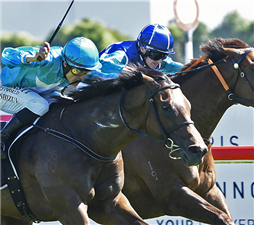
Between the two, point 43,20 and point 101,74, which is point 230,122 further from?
point 43,20

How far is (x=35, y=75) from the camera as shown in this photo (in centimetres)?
388

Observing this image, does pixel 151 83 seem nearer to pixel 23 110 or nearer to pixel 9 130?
pixel 23 110

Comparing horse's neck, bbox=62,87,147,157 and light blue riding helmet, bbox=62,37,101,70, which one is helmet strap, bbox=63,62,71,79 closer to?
light blue riding helmet, bbox=62,37,101,70

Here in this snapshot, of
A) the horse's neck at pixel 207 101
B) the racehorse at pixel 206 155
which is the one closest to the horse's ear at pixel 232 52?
the racehorse at pixel 206 155

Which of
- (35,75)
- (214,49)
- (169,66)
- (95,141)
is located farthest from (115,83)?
(169,66)

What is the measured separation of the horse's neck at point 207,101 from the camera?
168 inches

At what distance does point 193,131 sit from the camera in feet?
10.1

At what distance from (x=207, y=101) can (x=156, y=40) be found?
742mm

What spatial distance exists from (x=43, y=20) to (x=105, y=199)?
33827 mm

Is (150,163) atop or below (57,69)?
below

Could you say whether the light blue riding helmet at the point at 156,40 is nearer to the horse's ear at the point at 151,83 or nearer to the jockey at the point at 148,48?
the jockey at the point at 148,48

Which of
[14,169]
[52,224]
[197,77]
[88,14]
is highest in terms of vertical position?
[197,77]

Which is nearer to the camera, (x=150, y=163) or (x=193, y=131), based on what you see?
(x=193, y=131)

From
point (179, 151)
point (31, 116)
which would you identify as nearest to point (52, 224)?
point (31, 116)
